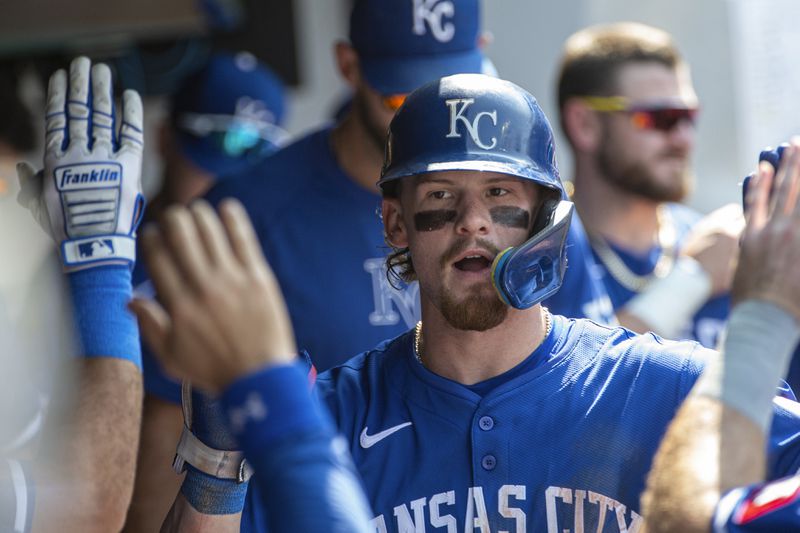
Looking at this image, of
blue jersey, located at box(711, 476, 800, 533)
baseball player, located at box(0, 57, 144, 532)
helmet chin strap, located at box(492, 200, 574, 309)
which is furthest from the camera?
helmet chin strap, located at box(492, 200, 574, 309)

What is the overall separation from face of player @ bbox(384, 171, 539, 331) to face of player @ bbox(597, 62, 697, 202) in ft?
7.97

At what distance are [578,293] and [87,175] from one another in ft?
5.38

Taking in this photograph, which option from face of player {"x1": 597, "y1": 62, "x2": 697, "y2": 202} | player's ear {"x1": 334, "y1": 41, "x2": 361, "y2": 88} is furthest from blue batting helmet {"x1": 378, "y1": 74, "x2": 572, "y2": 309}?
face of player {"x1": 597, "y1": 62, "x2": 697, "y2": 202}

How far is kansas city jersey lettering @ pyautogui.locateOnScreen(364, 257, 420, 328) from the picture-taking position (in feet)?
12.4

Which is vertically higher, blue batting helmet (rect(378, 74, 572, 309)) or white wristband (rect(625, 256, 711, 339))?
blue batting helmet (rect(378, 74, 572, 309))

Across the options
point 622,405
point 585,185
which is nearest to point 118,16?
point 585,185

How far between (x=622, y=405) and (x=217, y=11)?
4843mm

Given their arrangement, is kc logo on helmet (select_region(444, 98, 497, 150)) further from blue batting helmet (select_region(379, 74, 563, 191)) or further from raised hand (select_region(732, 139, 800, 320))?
raised hand (select_region(732, 139, 800, 320))

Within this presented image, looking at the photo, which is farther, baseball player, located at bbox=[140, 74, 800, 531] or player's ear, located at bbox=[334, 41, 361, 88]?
player's ear, located at bbox=[334, 41, 361, 88]

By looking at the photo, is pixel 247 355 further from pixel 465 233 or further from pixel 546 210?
pixel 546 210

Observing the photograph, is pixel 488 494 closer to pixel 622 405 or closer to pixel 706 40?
pixel 622 405

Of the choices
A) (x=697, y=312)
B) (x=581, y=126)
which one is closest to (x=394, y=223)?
(x=697, y=312)

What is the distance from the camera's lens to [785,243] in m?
2.03

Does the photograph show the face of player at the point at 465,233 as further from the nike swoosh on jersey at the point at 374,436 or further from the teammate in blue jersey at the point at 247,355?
the teammate in blue jersey at the point at 247,355
